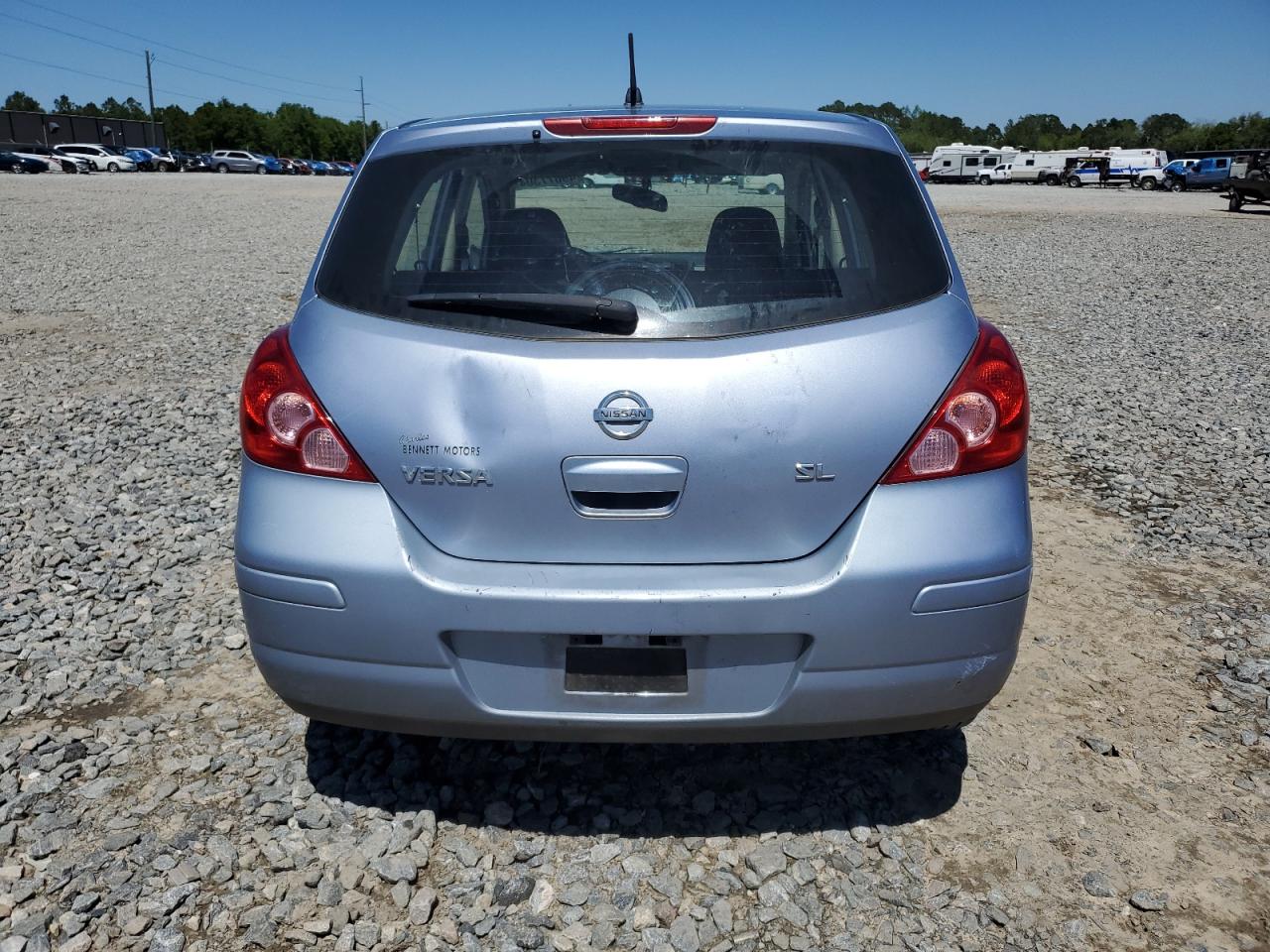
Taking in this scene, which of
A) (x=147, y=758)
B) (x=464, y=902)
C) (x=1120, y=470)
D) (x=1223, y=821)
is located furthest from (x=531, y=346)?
(x=1120, y=470)

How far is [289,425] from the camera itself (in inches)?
92.9

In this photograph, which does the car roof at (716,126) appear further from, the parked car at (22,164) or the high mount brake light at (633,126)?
the parked car at (22,164)

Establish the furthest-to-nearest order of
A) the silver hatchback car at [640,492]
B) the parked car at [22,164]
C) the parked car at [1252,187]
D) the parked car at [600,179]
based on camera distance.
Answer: the parked car at [22,164] < the parked car at [1252,187] < the parked car at [600,179] < the silver hatchback car at [640,492]

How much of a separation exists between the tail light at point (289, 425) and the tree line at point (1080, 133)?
4178 inches

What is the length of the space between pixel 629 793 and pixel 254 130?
117956 millimetres

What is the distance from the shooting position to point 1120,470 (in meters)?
5.79

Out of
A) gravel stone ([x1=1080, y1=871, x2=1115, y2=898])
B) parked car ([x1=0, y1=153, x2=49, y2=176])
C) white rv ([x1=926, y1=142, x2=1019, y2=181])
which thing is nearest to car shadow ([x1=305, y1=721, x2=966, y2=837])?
gravel stone ([x1=1080, y1=871, x2=1115, y2=898])

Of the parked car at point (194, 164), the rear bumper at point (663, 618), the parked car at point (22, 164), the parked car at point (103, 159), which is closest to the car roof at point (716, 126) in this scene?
the rear bumper at point (663, 618)

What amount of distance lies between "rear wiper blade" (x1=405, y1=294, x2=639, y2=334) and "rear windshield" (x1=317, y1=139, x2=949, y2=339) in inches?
0.7

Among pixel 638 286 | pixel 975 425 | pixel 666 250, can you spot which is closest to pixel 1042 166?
pixel 666 250

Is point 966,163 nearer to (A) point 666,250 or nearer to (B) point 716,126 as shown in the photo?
(A) point 666,250

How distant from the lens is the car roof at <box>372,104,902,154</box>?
2.46 metres

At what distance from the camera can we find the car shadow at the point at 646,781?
2.75 metres

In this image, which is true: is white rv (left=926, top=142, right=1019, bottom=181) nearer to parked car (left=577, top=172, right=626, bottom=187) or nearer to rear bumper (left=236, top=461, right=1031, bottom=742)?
parked car (left=577, top=172, right=626, bottom=187)
